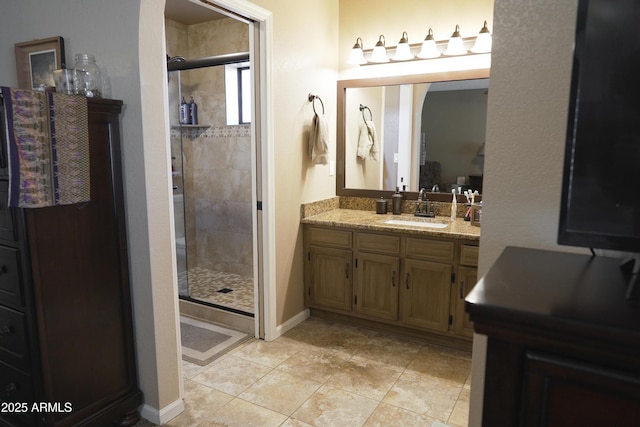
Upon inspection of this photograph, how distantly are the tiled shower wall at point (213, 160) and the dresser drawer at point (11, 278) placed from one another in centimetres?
261

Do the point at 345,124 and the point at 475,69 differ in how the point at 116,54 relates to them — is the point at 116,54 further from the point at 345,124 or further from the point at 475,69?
the point at 475,69

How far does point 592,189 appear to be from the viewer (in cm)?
84

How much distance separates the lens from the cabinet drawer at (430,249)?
282 centimetres

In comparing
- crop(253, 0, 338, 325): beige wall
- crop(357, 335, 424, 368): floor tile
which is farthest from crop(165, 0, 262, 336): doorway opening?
crop(357, 335, 424, 368): floor tile

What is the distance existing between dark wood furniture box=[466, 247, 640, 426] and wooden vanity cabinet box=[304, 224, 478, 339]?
2041 mm

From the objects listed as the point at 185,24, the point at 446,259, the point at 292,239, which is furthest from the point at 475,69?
the point at 185,24

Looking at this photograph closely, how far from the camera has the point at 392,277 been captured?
3.07 metres

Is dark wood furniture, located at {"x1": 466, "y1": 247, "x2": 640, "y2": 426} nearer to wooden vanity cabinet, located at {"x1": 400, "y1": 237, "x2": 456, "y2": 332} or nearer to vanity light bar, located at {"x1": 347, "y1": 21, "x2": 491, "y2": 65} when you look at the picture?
wooden vanity cabinet, located at {"x1": 400, "y1": 237, "x2": 456, "y2": 332}

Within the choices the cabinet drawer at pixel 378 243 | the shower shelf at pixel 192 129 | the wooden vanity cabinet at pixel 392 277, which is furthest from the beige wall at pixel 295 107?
the shower shelf at pixel 192 129

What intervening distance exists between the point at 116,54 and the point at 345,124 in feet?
6.79

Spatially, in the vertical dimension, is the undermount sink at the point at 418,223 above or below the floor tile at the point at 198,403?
above

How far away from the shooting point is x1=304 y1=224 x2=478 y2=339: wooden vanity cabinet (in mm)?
2838

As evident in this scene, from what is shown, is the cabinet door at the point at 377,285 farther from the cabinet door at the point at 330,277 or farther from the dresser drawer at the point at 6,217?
the dresser drawer at the point at 6,217

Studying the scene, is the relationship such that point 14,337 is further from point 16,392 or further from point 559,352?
point 559,352
